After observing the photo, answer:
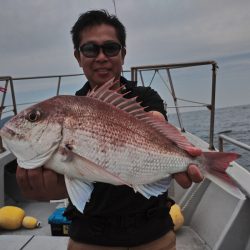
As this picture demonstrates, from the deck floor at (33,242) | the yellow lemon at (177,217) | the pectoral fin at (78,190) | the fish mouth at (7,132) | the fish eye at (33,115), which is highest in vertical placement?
the fish eye at (33,115)

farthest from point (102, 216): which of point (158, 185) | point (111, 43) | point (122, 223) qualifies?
point (111, 43)

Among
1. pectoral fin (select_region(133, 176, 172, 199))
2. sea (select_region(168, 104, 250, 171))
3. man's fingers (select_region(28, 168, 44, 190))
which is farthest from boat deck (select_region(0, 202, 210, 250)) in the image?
pectoral fin (select_region(133, 176, 172, 199))

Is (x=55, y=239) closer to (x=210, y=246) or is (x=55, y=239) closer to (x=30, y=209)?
(x=210, y=246)

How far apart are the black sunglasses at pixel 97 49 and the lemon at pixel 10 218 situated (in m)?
3.65

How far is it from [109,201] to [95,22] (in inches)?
44.8

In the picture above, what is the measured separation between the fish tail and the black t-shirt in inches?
16.1

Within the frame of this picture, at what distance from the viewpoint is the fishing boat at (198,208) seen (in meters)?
3.41

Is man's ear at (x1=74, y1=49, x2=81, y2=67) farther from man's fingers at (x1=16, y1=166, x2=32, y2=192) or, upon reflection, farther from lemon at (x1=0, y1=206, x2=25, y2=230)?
lemon at (x1=0, y1=206, x2=25, y2=230)

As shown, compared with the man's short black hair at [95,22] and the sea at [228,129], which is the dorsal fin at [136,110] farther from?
the man's short black hair at [95,22]

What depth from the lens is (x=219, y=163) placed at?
1782 millimetres

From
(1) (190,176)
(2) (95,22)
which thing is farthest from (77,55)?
(1) (190,176)

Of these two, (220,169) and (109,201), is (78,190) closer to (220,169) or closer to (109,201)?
(109,201)

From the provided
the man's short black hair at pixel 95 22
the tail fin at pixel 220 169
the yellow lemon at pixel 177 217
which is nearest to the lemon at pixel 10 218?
the yellow lemon at pixel 177 217

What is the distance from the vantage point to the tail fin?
1765 millimetres
